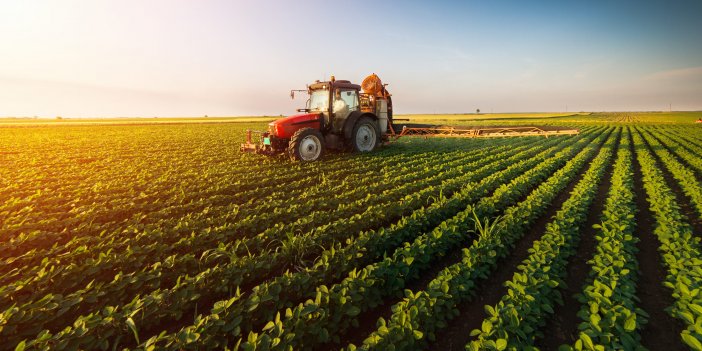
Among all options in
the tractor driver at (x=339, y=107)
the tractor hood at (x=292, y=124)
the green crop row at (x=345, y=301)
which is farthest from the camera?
the tractor driver at (x=339, y=107)

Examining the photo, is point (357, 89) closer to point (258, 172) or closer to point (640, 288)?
point (258, 172)

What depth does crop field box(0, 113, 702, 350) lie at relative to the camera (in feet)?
8.32

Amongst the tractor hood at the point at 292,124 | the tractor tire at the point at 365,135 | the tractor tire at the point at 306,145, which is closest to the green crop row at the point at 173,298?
the tractor tire at the point at 306,145

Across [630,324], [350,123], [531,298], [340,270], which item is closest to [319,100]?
[350,123]

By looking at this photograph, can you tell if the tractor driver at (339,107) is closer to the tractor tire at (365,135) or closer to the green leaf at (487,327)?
the tractor tire at (365,135)

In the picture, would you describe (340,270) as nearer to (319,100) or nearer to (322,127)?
(322,127)

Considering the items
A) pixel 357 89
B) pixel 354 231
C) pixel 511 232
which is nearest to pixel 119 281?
pixel 354 231

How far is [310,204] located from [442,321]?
11.7ft

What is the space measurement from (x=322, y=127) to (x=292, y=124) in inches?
43.0

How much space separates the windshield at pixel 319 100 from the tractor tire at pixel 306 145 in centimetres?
100

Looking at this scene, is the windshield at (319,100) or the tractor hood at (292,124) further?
the windshield at (319,100)

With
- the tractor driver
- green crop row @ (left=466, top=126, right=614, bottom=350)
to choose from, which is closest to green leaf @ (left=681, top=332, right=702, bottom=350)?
green crop row @ (left=466, top=126, right=614, bottom=350)

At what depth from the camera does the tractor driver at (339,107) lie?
10.4 metres

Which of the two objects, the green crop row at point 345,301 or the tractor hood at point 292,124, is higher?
the tractor hood at point 292,124
